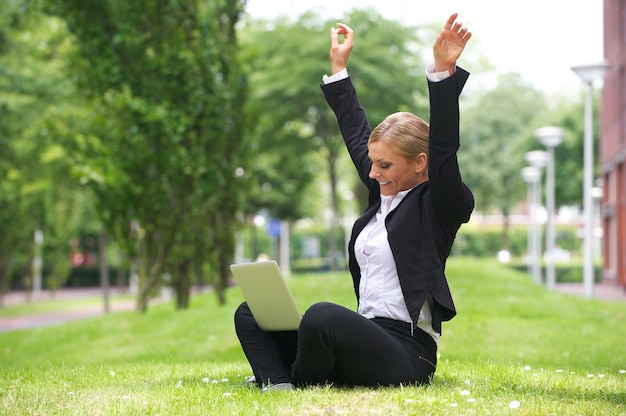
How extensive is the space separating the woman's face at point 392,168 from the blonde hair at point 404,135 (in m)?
0.03

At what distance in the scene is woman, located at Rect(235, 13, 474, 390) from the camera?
4.11m

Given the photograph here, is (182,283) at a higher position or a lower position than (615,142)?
lower

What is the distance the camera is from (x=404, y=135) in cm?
430

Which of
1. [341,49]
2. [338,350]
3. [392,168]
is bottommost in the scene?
[338,350]

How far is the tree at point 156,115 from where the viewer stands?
15.1m

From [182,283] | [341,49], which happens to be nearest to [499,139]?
[182,283]

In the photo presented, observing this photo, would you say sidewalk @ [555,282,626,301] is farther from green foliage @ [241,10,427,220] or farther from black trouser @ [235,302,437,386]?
black trouser @ [235,302,437,386]

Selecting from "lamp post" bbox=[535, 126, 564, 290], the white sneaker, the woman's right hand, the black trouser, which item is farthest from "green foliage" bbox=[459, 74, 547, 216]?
the white sneaker

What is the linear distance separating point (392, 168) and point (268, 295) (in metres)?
0.83

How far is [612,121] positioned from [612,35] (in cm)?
298

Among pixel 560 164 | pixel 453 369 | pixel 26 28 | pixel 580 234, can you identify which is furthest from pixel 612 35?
pixel 580 234

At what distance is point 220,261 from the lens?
1730 cm

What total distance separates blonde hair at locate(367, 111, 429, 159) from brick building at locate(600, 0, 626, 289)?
86.8 ft

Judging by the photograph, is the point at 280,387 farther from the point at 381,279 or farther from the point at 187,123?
the point at 187,123
